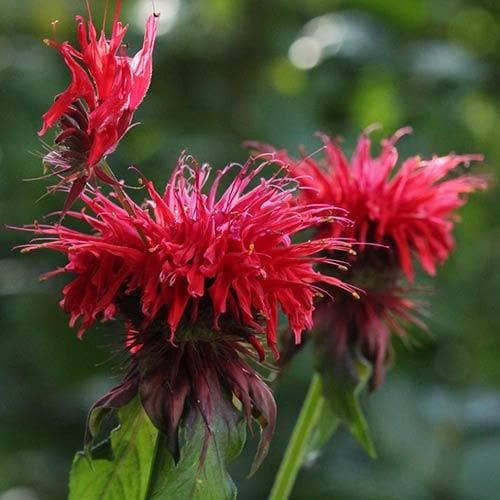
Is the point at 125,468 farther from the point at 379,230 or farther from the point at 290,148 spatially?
the point at 290,148

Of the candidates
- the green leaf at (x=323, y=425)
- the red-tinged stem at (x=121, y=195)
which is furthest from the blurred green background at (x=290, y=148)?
the red-tinged stem at (x=121, y=195)

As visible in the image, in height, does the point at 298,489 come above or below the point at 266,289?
below

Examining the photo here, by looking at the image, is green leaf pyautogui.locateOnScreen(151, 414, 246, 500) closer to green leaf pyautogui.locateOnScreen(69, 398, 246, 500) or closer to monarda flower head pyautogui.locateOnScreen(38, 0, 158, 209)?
green leaf pyautogui.locateOnScreen(69, 398, 246, 500)

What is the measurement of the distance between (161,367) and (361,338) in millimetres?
513

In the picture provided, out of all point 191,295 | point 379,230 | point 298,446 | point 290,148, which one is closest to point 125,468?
point 191,295

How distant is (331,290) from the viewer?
64.1 inches

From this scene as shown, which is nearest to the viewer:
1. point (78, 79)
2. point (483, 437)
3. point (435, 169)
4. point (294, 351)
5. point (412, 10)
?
point (78, 79)

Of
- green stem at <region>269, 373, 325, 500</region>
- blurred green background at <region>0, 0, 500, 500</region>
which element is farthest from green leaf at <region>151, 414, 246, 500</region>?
blurred green background at <region>0, 0, 500, 500</region>

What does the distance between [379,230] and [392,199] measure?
74 millimetres

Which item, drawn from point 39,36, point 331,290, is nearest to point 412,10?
point 39,36

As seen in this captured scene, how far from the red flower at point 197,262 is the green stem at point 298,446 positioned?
1.10ft

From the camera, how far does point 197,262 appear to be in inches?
45.4

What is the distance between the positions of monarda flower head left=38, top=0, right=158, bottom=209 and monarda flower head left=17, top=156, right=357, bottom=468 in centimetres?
11

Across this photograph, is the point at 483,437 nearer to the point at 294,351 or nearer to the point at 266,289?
the point at 294,351
